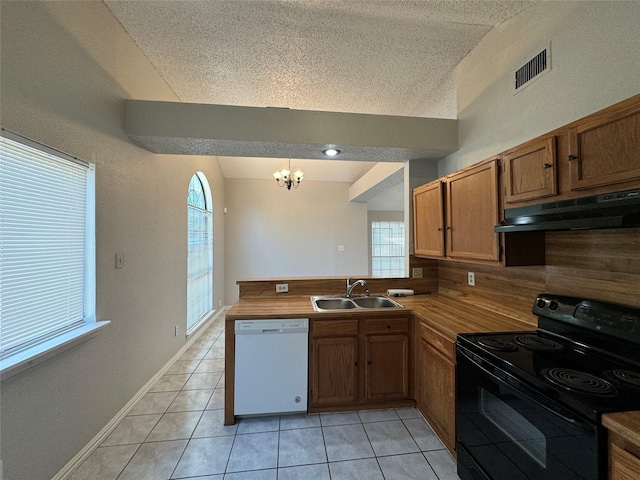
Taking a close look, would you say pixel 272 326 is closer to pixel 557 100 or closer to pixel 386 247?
pixel 557 100

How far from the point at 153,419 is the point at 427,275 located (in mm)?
2805

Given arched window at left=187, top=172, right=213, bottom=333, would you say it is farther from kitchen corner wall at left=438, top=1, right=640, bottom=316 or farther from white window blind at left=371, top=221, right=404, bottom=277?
white window blind at left=371, top=221, right=404, bottom=277

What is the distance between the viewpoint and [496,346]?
140cm

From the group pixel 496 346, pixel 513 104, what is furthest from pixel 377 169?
pixel 496 346

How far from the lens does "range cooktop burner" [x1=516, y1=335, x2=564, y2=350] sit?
138cm

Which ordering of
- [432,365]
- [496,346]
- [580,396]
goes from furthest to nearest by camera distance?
[432,365] → [496,346] → [580,396]

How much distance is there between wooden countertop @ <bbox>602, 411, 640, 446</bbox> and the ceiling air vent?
188cm

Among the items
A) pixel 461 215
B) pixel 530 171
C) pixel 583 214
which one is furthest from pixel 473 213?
pixel 583 214

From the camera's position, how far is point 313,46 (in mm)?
2199

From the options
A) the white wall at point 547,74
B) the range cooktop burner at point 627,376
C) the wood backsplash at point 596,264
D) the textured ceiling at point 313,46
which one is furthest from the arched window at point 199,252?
the range cooktop burner at point 627,376

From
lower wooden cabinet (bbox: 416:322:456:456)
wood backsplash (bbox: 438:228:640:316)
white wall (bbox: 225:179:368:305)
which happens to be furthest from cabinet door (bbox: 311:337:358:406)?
white wall (bbox: 225:179:368:305)

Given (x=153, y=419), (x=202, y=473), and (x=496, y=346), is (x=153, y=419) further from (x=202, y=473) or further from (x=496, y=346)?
(x=496, y=346)

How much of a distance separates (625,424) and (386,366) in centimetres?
153

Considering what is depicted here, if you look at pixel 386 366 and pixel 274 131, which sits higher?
pixel 274 131
